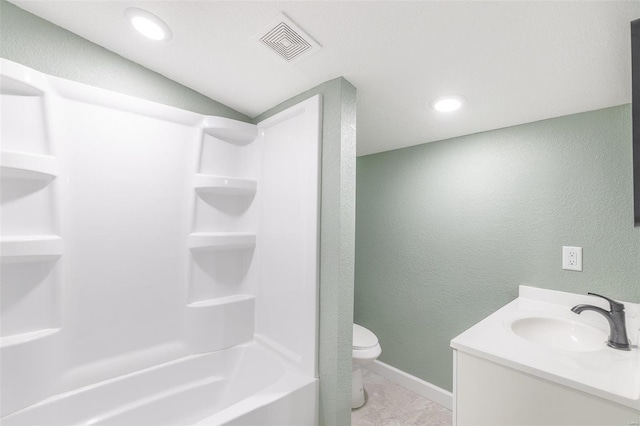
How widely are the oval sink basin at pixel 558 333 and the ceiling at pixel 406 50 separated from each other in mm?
1220

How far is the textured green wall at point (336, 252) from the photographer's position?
4.49ft

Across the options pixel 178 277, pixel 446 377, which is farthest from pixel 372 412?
pixel 178 277

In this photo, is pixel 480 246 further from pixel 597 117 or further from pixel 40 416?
pixel 40 416

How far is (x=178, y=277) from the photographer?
1.67 meters

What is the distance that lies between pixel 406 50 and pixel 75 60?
163 cm

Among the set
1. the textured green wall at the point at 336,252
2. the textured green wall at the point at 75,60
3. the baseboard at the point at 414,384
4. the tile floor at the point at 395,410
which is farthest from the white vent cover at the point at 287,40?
the baseboard at the point at 414,384

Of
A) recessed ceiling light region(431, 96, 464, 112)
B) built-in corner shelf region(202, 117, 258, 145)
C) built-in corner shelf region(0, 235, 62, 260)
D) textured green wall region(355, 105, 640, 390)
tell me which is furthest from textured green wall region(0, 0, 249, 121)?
textured green wall region(355, 105, 640, 390)

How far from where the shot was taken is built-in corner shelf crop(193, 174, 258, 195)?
1713 mm

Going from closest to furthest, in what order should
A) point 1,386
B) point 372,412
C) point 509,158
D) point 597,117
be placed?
1. point 1,386
2. point 597,117
3. point 509,158
4. point 372,412

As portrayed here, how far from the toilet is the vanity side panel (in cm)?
89

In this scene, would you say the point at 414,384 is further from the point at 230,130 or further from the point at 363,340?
the point at 230,130

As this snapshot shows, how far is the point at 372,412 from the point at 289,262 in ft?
4.55

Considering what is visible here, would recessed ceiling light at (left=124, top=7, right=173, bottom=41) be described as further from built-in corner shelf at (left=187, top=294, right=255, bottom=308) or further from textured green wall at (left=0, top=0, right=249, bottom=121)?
built-in corner shelf at (left=187, top=294, right=255, bottom=308)

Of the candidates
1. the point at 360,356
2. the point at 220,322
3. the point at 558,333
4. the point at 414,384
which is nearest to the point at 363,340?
the point at 360,356
